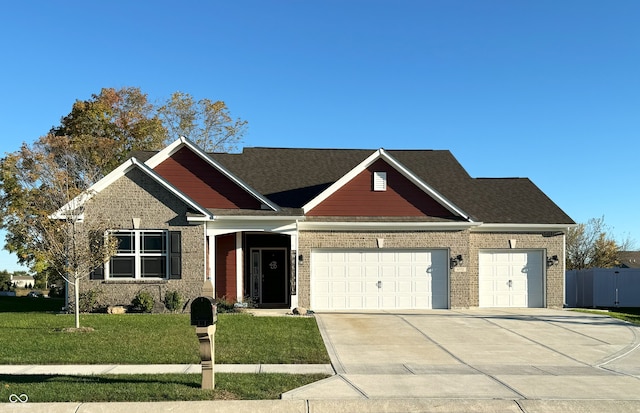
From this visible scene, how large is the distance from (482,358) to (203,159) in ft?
42.7

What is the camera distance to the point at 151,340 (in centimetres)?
1388

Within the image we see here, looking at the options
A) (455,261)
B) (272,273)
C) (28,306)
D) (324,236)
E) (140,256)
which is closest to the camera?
(140,256)

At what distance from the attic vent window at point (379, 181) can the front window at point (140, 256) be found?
25.2 ft

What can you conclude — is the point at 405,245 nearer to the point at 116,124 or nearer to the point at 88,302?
the point at 88,302

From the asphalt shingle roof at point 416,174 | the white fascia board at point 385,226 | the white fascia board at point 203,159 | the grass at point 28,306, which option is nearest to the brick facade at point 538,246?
the asphalt shingle roof at point 416,174

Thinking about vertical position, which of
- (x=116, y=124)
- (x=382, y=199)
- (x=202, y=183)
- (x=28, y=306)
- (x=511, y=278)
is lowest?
(x=28, y=306)

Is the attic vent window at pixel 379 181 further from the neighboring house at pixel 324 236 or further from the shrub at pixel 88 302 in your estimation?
the shrub at pixel 88 302

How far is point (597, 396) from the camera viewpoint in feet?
30.3

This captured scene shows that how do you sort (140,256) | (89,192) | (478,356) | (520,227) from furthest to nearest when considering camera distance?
1. (520,227)
2. (140,256)
3. (89,192)
4. (478,356)

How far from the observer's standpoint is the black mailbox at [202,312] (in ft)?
30.3

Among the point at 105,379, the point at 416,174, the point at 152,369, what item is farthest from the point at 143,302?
the point at 416,174

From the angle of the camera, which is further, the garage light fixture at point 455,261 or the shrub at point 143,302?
the garage light fixture at point 455,261

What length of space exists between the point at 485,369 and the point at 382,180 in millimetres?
11843

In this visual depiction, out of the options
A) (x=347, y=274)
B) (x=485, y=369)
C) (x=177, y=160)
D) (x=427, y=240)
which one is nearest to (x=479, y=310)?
(x=427, y=240)
